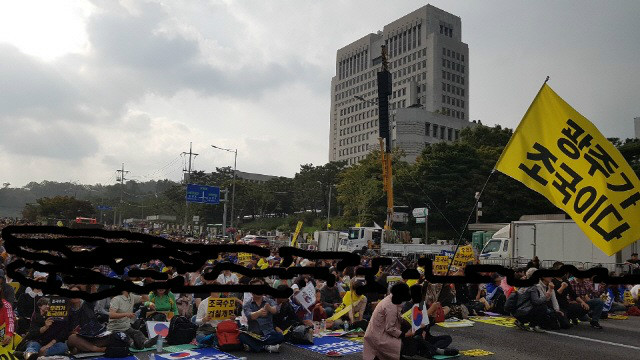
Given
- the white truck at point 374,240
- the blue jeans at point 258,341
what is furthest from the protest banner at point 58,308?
the white truck at point 374,240

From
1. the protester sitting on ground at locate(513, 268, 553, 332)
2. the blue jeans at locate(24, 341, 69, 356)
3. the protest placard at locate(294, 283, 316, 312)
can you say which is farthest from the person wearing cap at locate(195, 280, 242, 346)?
the protester sitting on ground at locate(513, 268, 553, 332)

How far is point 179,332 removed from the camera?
958 cm

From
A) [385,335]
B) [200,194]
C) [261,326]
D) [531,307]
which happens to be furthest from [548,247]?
[200,194]

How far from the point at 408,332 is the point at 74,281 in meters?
6.50

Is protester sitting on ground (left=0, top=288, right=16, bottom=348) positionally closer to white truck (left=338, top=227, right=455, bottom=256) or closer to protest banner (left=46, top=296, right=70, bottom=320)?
protest banner (left=46, top=296, right=70, bottom=320)

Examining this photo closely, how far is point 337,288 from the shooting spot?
45.5 ft

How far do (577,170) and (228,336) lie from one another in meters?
6.80

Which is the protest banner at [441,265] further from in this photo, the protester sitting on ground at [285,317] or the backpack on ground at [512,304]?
the protester sitting on ground at [285,317]

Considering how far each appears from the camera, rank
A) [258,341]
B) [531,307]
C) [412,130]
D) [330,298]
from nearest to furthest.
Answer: [258,341] → [531,307] → [330,298] → [412,130]

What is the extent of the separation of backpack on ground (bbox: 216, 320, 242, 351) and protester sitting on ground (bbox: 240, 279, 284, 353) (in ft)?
0.36

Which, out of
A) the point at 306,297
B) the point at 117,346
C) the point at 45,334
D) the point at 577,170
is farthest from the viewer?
the point at 306,297

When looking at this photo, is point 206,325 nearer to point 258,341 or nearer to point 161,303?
point 258,341

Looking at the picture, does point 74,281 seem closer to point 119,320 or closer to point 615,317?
point 119,320

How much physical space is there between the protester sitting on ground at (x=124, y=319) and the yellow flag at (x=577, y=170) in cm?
731
